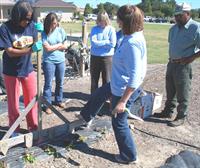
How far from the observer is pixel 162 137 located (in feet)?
17.9

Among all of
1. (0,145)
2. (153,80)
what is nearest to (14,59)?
(0,145)

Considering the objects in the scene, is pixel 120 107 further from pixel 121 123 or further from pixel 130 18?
pixel 130 18

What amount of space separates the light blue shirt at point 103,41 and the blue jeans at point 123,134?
2.28m

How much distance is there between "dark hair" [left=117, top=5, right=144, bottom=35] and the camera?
3971 mm

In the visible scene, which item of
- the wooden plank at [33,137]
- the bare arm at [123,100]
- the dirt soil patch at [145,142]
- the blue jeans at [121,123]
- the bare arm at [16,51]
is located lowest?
the dirt soil patch at [145,142]

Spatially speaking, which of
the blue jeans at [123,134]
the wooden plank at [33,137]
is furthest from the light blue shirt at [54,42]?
the blue jeans at [123,134]

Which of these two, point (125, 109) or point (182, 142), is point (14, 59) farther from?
point (182, 142)

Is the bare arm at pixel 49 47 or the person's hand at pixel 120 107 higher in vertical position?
the bare arm at pixel 49 47

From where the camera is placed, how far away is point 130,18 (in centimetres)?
397

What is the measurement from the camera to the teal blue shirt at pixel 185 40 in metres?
5.47

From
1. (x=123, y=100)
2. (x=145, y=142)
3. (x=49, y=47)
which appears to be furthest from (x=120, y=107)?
(x=49, y=47)

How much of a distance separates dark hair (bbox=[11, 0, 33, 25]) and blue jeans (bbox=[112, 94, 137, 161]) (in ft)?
4.71

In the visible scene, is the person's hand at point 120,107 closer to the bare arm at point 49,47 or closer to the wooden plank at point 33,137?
the wooden plank at point 33,137

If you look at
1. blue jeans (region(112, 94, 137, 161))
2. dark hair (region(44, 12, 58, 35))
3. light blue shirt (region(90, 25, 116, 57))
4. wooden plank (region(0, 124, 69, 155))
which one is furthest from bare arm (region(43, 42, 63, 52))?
blue jeans (region(112, 94, 137, 161))
